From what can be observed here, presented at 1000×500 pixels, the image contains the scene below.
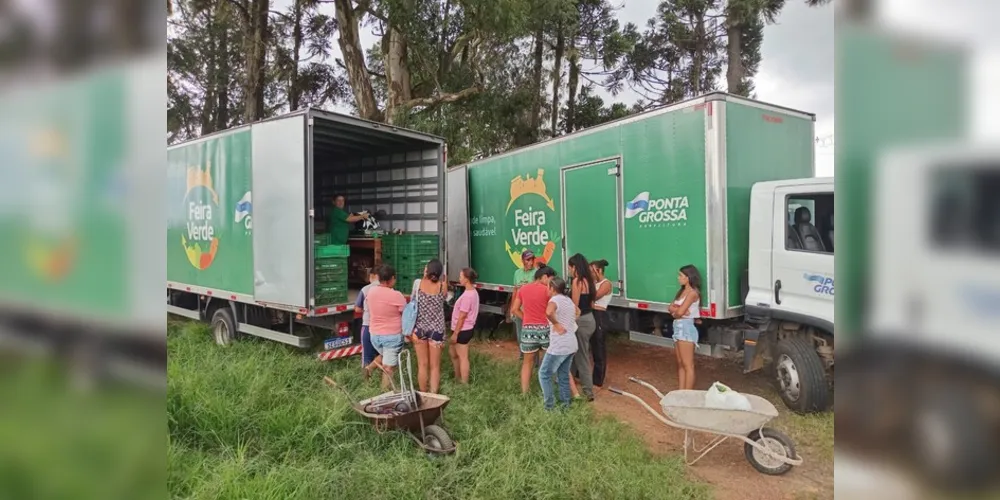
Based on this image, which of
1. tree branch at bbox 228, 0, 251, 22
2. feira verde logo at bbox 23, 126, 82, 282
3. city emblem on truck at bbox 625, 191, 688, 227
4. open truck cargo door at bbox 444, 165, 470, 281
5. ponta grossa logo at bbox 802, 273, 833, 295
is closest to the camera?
feira verde logo at bbox 23, 126, 82, 282

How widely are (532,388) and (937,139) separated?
213 inches

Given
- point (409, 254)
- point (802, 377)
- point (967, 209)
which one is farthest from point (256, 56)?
point (967, 209)

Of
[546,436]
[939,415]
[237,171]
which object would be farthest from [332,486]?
[237,171]

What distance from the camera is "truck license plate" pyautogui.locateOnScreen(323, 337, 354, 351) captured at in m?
6.27

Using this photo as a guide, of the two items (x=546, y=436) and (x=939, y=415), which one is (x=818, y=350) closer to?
(x=546, y=436)

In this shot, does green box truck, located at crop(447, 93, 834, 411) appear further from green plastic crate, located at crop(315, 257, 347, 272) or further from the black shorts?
green plastic crate, located at crop(315, 257, 347, 272)

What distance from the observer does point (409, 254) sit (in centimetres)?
773

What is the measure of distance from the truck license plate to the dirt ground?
235cm

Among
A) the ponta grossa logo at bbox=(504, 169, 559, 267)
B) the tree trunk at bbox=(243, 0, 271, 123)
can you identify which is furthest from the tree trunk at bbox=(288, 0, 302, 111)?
the ponta grossa logo at bbox=(504, 169, 559, 267)

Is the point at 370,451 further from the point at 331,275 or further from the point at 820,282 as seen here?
the point at 820,282

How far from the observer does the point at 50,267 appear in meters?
0.82

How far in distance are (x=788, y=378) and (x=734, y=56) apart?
39.3ft

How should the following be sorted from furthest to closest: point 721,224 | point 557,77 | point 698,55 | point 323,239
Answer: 1. point 557,77
2. point 698,55
3. point 323,239
4. point 721,224

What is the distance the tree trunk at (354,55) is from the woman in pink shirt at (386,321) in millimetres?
7921
